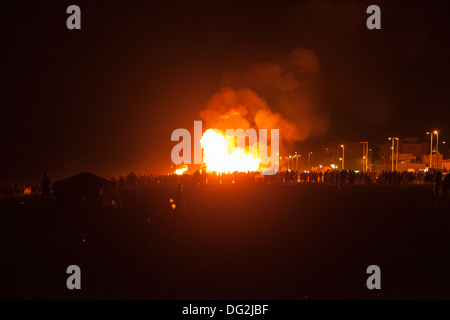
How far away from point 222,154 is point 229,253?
4419 cm

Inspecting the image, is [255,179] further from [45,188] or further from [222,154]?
[45,188]

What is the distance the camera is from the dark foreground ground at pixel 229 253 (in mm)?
9602

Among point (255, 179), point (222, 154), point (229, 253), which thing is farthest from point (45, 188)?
point (222, 154)

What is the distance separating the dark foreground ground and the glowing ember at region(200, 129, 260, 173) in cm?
3744

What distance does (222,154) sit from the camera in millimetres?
56375

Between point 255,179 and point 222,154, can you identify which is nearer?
point 255,179

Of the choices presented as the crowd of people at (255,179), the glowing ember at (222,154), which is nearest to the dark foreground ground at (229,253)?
the crowd of people at (255,179)

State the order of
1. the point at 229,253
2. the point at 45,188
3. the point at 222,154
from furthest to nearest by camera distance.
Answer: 1. the point at 222,154
2. the point at 45,188
3. the point at 229,253

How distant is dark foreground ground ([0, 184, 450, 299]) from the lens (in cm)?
960

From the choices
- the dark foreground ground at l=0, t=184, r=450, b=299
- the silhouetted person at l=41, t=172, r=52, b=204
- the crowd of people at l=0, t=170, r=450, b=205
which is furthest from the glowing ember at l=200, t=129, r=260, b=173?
the dark foreground ground at l=0, t=184, r=450, b=299

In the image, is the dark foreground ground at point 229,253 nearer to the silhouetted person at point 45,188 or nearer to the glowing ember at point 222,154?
the silhouetted person at point 45,188

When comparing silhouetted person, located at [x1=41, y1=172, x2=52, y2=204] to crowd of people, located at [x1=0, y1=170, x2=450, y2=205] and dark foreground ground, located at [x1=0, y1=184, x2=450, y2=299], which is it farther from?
crowd of people, located at [x1=0, y1=170, x2=450, y2=205]
